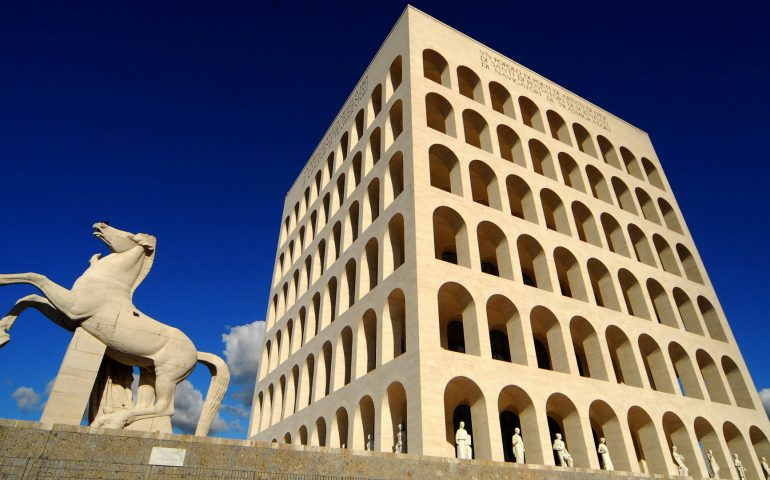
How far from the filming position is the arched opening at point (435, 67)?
89.7ft

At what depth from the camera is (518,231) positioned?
2325 centimetres

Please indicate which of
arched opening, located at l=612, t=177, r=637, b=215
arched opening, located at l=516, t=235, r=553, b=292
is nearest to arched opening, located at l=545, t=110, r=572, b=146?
arched opening, located at l=612, t=177, r=637, b=215

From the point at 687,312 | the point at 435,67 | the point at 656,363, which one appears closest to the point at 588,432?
the point at 656,363

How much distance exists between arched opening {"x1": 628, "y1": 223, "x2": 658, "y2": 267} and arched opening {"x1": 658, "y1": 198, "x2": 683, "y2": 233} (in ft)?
16.6

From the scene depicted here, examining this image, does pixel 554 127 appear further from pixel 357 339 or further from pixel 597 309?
pixel 357 339

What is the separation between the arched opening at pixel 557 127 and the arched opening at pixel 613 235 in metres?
5.81

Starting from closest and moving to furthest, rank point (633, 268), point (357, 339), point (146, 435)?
point (146, 435), point (357, 339), point (633, 268)

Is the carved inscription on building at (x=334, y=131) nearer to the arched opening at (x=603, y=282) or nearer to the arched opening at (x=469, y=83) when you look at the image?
the arched opening at (x=469, y=83)

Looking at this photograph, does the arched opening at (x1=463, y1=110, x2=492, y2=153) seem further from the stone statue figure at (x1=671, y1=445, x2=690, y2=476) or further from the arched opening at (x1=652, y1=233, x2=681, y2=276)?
the stone statue figure at (x1=671, y1=445, x2=690, y2=476)

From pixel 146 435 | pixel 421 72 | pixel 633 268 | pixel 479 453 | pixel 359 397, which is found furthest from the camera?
pixel 633 268

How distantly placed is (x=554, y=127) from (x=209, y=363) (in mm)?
28799

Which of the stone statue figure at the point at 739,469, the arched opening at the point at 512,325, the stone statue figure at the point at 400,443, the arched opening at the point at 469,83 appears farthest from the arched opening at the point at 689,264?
the stone statue figure at the point at 400,443

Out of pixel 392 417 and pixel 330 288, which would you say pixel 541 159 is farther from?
pixel 392 417

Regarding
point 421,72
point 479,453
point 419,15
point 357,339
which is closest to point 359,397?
point 357,339
